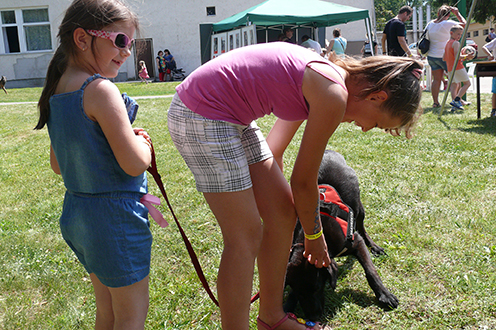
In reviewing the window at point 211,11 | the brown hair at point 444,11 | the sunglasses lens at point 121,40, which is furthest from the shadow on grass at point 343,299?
the window at point 211,11

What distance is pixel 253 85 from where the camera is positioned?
175 centimetres

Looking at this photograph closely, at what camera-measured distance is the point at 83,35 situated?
1.55 m

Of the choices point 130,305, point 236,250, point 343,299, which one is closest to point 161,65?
point 343,299

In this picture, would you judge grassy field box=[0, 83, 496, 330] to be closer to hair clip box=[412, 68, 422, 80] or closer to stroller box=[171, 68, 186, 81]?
hair clip box=[412, 68, 422, 80]

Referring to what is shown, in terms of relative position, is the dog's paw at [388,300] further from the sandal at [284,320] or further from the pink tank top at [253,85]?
the pink tank top at [253,85]

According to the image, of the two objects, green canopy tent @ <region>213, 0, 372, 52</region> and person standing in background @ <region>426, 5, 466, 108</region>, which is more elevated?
green canopy tent @ <region>213, 0, 372, 52</region>

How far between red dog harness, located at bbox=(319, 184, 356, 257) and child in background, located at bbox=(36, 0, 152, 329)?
4.34ft

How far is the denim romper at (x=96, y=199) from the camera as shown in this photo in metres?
1.48

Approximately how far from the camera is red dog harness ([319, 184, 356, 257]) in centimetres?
257

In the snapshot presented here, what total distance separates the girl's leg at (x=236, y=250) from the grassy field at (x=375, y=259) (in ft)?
1.91

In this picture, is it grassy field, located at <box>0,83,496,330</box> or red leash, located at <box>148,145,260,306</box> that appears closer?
red leash, located at <box>148,145,260,306</box>

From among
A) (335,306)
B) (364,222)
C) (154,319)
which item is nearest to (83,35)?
(154,319)

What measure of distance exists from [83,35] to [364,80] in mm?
1187

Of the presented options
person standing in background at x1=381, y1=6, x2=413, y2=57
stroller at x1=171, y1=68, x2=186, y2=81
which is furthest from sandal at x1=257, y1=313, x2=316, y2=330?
stroller at x1=171, y1=68, x2=186, y2=81
